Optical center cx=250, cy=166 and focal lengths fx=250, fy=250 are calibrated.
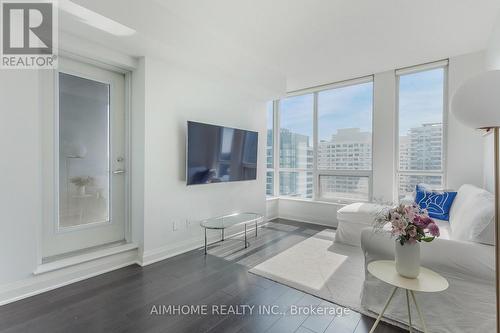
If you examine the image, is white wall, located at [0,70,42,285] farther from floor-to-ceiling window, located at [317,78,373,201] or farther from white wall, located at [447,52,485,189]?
white wall, located at [447,52,485,189]

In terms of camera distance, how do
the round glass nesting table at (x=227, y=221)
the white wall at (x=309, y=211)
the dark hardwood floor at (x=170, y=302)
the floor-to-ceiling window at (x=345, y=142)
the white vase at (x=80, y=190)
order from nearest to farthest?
1. the dark hardwood floor at (x=170, y=302)
2. the white vase at (x=80, y=190)
3. the round glass nesting table at (x=227, y=221)
4. the floor-to-ceiling window at (x=345, y=142)
5. the white wall at (x=309, y=211)

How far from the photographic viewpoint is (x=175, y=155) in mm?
3146

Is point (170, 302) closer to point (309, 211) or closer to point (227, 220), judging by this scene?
point (227, 220)

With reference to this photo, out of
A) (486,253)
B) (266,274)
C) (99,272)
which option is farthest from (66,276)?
(486,253)

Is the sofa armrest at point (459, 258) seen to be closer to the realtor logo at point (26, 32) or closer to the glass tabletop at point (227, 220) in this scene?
the glass tabletop at point (227, 220)

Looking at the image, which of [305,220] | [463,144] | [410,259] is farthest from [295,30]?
[305,220]

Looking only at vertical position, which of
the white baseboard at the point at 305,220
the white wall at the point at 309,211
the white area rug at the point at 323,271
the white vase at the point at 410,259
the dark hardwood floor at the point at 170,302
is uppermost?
the white vase at the point at 410,259

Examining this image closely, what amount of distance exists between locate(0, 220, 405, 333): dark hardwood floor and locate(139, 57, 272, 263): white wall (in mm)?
384

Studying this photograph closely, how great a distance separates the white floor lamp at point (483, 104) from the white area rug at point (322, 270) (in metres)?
1.07

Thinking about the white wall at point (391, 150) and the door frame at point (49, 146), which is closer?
the door frame at point (49, 146)

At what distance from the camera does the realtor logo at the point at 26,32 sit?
205 centimetres

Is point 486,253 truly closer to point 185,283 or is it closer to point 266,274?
point 266,274

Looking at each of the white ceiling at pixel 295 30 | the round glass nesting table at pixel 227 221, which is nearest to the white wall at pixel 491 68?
the white ceiling at pixel 295 30

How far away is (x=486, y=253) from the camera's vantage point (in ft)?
5.18
